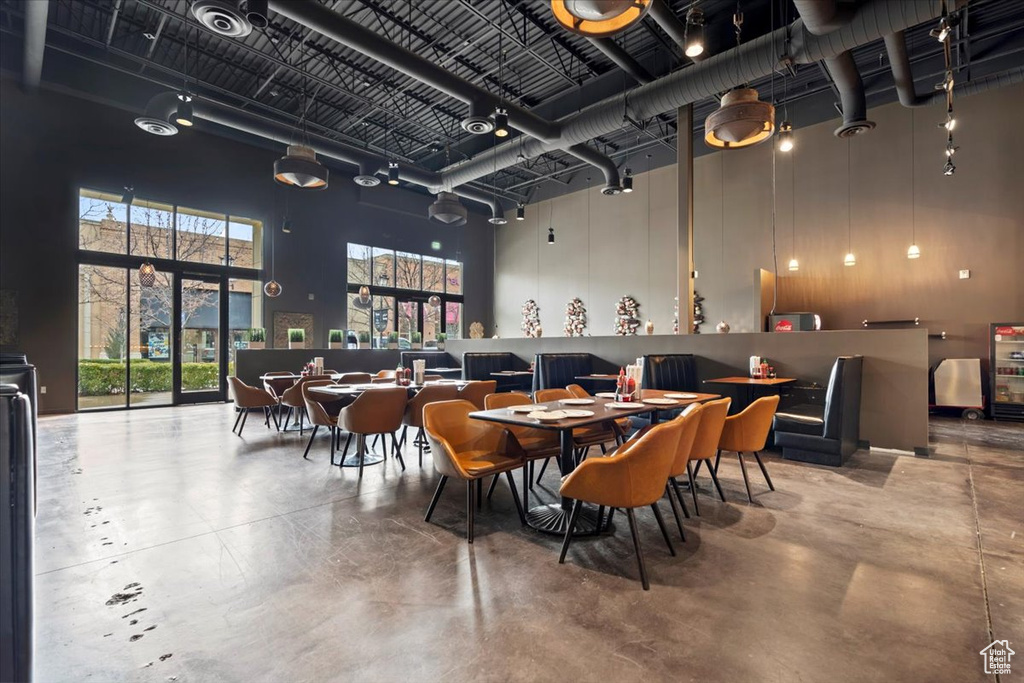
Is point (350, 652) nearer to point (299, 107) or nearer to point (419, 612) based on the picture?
point (419, 612)

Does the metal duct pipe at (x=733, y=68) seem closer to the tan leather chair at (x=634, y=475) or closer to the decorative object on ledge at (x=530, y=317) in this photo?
the tan leather chair at (x=634, y=475)

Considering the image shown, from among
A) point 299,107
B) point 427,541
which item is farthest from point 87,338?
point 427,541

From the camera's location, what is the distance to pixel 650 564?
2650 millimetres

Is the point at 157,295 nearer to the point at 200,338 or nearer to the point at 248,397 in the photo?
the point at 200,338

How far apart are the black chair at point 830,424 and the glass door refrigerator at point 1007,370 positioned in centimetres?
406

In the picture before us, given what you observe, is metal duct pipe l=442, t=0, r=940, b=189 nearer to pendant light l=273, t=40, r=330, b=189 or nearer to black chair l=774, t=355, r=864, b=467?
black chair l=774, t=355, r=864, b=467

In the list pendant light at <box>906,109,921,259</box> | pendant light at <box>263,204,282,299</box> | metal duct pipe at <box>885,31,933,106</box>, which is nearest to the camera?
metal duct pipe at <box>885,31,933,106</box>

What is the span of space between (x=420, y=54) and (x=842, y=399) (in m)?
7.70

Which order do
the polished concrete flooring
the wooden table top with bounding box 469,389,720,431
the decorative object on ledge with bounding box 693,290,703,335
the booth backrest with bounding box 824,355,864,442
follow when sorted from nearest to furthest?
the polished concrete flooring, the wooden table top with bounding box 469,389,720,431, the booth backrest with bounding box 824,355,864,442, the decorative object on ledge with bounding box 693,290,703,335

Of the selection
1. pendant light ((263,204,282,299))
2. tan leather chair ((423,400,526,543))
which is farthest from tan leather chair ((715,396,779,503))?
pendant light ((263,204,282,299))

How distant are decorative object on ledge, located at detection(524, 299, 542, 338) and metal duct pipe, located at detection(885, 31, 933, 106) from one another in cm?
891

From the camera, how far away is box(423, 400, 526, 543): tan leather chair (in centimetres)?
303

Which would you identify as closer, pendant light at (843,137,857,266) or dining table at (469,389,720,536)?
dining table at (469,389,720,536)

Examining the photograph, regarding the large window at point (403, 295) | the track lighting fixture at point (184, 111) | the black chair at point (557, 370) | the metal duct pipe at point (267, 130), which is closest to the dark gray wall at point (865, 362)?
the black chair at point (557, 370)
